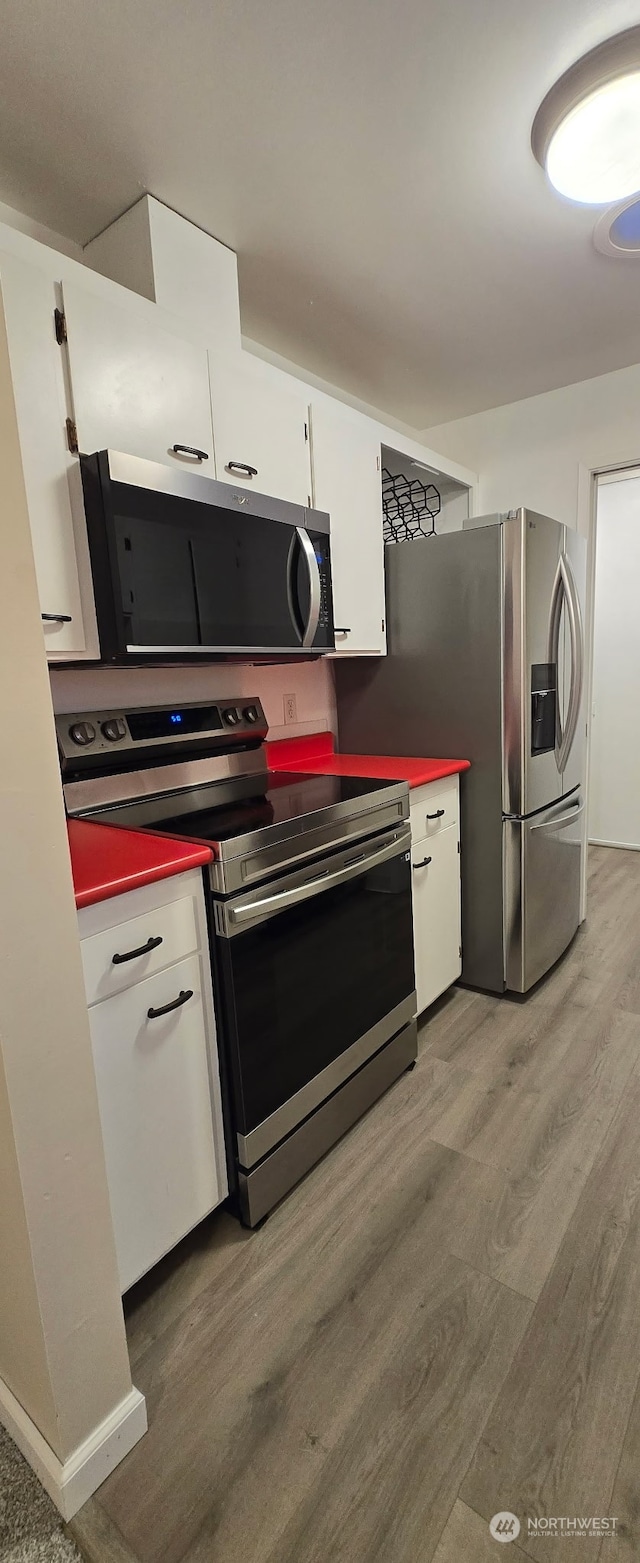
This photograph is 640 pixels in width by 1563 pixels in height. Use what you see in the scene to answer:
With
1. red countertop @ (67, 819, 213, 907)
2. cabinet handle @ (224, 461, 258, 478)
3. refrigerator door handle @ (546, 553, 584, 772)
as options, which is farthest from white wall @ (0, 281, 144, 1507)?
refrigerator door handle @ (546, 553, 584, 772)

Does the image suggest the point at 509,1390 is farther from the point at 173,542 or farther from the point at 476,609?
the point at 476,609

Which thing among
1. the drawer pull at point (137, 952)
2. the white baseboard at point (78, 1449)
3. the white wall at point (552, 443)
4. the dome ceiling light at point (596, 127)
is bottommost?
the white baseboard at point (78, 1449)

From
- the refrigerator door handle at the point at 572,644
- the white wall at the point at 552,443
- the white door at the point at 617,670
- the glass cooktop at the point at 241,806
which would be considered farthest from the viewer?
the white door at the point at 617,670

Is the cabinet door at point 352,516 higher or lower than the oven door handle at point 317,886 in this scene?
higher

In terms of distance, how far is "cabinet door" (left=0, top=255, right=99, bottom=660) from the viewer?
3.97 ft

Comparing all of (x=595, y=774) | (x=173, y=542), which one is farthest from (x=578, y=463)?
(x=173, y=542)

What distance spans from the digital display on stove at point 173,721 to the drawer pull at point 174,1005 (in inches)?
27.8

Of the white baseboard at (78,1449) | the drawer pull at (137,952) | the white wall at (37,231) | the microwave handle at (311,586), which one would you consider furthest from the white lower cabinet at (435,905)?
the white wall at (37,231)

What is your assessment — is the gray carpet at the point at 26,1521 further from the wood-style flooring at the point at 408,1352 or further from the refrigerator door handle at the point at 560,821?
the refrigerator door handle at the point at 560,821

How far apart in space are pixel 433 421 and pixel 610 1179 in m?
3.26

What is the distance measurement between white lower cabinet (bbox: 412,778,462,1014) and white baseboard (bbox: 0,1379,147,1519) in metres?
1.24

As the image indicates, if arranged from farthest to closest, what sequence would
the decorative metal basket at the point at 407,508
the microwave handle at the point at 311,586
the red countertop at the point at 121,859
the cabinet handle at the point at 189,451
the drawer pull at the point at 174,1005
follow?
the decorative metal basket at the point at 407,508
the microwave handle at the point at 311,586
the cabinet handle at the point at 189,451
the drawer pull at the point at 174,1005
the red countertop at the point at 121,859

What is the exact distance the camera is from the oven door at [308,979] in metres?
1.32

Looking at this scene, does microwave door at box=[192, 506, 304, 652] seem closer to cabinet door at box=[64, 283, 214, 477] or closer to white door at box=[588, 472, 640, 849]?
cabinet door at box=[64, 283, 214, 477]
